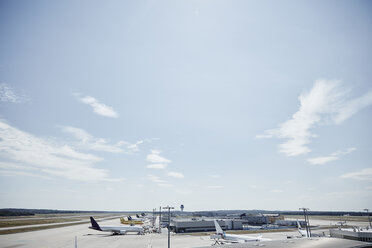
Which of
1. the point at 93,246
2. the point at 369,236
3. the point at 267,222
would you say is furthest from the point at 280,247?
the point at 267,222

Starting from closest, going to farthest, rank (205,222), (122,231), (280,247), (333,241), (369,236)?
(280,247)
(333,241)
(369,236)
(122,231)
(205,222)

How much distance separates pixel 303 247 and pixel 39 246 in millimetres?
63798

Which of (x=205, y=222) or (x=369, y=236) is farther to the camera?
(x=205, y=222)

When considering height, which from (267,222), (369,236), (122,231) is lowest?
(267,222)

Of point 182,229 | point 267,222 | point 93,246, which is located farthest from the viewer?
point 267,222

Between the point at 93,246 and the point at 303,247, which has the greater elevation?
the point at 303,247

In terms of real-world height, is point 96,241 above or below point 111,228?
below

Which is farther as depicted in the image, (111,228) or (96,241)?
(111,228)

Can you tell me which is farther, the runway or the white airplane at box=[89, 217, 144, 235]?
the white airplane at box=[89, 217, 144, 235]

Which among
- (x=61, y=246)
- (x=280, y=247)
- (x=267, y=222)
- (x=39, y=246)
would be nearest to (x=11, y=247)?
(x=39, y=246)

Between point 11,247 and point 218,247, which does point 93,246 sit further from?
point 218,247

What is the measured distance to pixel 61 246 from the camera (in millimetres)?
56875

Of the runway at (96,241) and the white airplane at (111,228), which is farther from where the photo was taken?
the white airplane at (111,228)

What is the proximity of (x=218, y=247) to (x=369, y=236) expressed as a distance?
35805mm
